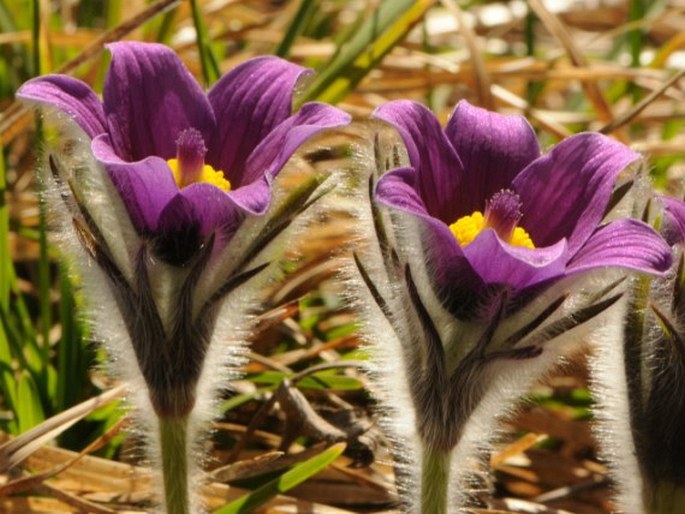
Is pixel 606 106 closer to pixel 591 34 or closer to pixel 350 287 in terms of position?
pixel 591 34

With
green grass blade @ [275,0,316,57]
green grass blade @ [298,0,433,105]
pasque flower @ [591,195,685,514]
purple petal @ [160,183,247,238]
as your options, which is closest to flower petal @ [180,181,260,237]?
purple petal @ [160,183,247,238]

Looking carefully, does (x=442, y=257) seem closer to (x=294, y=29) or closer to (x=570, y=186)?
(x=570, y=186)

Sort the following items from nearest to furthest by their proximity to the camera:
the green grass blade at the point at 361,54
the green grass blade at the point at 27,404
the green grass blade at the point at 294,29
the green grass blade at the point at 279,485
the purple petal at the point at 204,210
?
1. the purple petal at the point at 204,210
2. the green grass blade at the point at 279,485
3. the green grass blade at the point at 27,404
4. the green grass blade at the point at 361,54
5. the green grass blade at the point at 294,29

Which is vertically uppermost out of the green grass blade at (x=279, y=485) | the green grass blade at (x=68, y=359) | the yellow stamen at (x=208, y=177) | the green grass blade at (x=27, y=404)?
the yellow stamen at (x=208, y=177)

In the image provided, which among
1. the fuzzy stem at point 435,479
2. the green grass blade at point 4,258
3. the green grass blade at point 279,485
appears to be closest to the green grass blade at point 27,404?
the green grass blade at point 4,258

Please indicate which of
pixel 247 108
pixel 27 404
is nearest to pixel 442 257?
pixel 247 108

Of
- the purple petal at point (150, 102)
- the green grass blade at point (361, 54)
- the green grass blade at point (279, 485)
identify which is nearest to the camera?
the purple petal at point (150, 102)

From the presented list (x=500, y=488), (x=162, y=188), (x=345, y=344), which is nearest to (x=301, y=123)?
(x=162, y=188)

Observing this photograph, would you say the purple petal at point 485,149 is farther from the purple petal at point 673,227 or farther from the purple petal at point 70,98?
the purple petal at point 70,98
